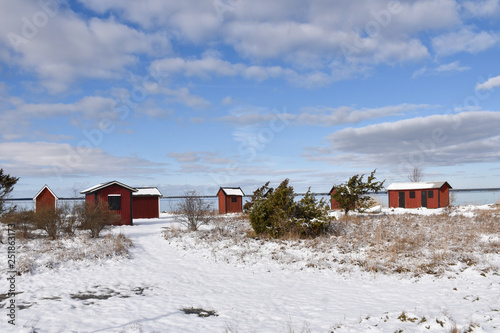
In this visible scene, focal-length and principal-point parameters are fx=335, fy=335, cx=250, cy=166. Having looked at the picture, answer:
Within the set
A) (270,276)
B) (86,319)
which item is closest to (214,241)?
(270,276)

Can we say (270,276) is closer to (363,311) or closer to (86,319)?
(363,311)

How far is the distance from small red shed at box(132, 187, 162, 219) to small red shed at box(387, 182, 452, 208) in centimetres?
2773

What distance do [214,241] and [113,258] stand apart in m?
4.93

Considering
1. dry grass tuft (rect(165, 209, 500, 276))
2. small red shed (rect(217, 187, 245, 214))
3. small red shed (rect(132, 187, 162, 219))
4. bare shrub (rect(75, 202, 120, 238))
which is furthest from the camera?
small red shed (rect(217, 187, 245, 214))

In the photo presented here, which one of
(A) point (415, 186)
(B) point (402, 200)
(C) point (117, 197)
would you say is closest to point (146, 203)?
(C) point (117, 197)

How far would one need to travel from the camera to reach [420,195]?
39781 mm

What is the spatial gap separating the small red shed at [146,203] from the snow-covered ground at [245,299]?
21.6m

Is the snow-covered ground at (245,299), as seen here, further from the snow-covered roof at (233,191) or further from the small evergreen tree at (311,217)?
the snow-covered roof at (233,191)

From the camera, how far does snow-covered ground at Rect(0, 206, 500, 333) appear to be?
638cm

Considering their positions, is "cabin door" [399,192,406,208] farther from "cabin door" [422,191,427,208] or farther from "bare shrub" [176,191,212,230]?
"bare shrub" [176,191,212,230]

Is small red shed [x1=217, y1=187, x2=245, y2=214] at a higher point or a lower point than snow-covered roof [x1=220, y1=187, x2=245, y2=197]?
lower

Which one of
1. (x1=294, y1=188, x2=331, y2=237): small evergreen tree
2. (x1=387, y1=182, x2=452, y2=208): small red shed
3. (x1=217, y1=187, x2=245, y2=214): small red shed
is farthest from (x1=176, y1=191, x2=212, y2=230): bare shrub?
(x1=387, y1=182, x2=452, y2=208): small red shed

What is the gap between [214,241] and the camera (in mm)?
16516

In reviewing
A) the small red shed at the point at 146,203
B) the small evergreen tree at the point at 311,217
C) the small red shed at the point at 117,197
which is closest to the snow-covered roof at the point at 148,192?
the small red shed at the point at 146,203
